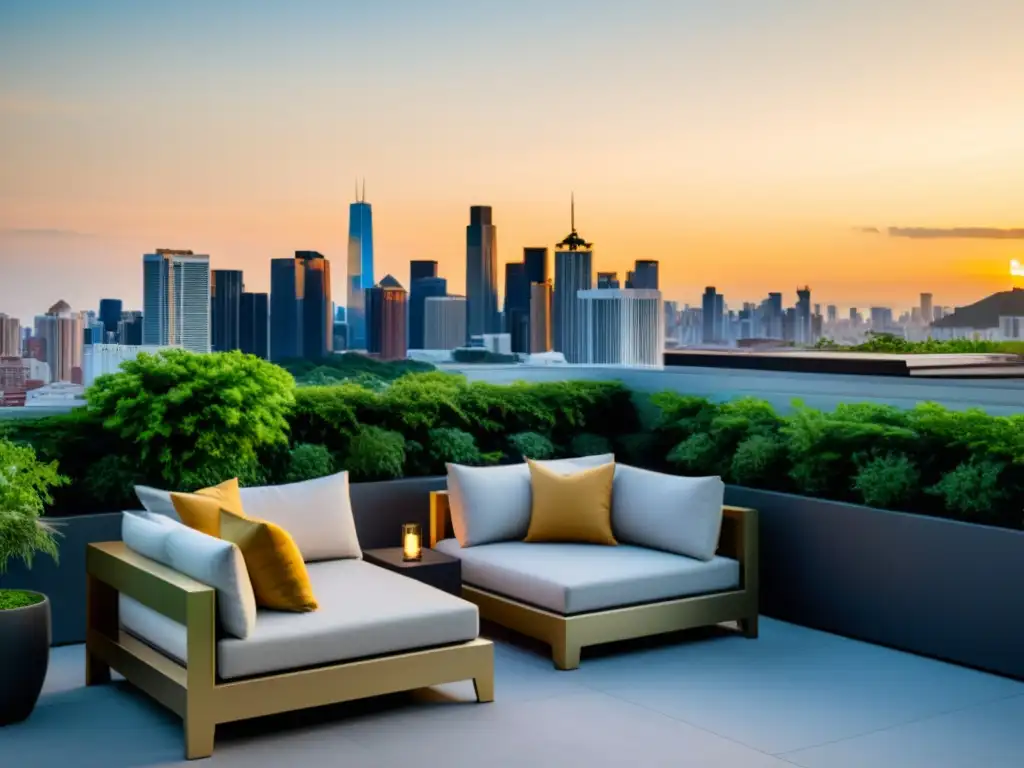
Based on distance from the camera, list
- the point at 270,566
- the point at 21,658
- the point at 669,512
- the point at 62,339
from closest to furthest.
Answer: the point at 21,658 < the point at 270,566 < the point at 669,512 < the point at 62,339

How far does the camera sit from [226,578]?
4543 mm

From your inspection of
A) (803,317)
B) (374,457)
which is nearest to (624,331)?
(803,317)

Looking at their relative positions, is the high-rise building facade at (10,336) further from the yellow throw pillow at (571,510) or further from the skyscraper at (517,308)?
the skyscraper at (517,308)

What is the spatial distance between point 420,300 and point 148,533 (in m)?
4.59

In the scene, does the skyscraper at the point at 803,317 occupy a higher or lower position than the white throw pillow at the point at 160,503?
higher

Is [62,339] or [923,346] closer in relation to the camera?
[62,339]

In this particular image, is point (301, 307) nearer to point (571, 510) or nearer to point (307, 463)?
point (307, 463)

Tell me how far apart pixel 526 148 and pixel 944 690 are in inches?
209

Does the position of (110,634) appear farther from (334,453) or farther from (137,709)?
(334,453)

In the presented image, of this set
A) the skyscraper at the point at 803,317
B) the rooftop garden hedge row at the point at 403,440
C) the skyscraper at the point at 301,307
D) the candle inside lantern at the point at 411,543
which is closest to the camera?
the candle inside lantern at the point at 411,543

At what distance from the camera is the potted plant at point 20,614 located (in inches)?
186

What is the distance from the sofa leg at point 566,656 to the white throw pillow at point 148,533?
193cm

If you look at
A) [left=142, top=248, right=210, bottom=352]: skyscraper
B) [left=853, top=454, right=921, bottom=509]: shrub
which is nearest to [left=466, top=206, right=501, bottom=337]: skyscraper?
[left=142, top=248, right=210, bottom=352]: skyscraper

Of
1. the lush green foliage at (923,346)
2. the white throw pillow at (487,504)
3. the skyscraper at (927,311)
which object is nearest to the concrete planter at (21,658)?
the white throw pillow at (487,504)
